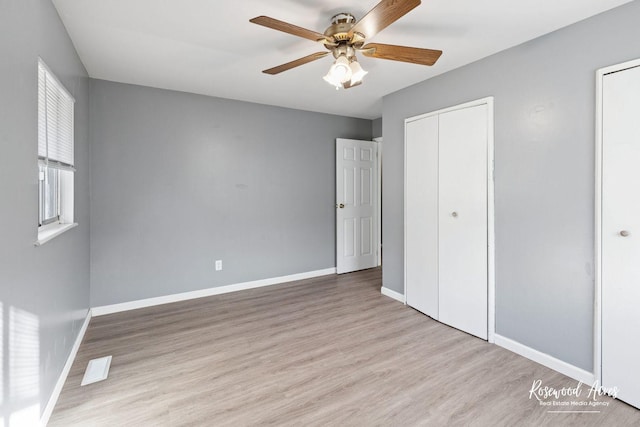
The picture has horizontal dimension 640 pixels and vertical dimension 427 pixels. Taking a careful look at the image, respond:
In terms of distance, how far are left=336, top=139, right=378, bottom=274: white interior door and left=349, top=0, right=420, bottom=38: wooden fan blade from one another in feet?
9.20

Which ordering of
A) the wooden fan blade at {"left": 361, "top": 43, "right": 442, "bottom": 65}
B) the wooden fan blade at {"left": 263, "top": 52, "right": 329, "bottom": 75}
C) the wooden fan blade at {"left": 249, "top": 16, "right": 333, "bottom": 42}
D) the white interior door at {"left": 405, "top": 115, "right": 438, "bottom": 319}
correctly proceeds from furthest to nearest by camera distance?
the white interior door at {"left": 405, "top": 115, "right": 438, "bottom": 319} < the wooden fan blade at {"left": 263, "top": 52, "right": 329, "bottom": 75} < the wooden fan blade at {"left": 361, "top": 43, "right": 442, "bottom": 65} < the wooden fan blade at {"left": 249, "top": 16, "right": 333, "bottom": 42}

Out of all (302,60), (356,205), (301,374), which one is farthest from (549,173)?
(356,205)

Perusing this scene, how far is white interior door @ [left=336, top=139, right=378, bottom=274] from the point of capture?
458 cm

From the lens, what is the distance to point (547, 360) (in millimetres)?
2219

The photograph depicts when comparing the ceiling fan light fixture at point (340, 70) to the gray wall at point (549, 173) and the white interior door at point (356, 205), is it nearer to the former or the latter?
the gray wall at point (549, 173)

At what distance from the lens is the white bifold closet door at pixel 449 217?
262 centimetres

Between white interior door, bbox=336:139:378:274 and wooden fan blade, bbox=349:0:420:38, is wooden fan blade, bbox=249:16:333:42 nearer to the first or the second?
wooden fan blade, bbox=349:0:420:38

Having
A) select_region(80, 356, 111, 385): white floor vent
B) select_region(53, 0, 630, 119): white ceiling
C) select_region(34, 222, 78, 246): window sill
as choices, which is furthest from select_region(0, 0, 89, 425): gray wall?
select_region(53, 0, 630, 119): white ceiling

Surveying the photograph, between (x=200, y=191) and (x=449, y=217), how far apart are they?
2.73 m

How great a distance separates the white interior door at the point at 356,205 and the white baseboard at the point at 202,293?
0.40 metres

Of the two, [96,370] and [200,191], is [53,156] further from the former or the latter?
[200,191]

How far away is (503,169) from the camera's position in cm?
246

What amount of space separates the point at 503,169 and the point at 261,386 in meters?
2.42

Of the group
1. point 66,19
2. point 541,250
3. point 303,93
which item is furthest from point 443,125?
point 66,19
